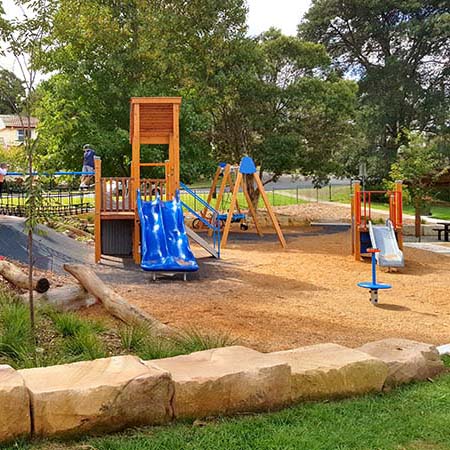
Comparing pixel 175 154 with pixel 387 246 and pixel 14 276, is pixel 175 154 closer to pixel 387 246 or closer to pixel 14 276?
pixel 387 246

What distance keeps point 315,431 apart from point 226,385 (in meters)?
0.59

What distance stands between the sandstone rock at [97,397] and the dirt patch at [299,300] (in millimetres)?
2339

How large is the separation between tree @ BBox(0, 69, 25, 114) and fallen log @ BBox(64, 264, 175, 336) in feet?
7.51

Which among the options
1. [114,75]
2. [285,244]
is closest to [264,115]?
[114,75]

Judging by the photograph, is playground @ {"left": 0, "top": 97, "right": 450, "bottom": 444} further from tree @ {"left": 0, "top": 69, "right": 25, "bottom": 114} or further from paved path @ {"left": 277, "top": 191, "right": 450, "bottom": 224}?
paved path @ {"left": 277, "top": 191, "right": 450, "bottom": 224}

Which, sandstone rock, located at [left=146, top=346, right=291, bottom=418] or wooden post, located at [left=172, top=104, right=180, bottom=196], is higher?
wooden post, located at [left=172, top=104, right=180, bottom=196]

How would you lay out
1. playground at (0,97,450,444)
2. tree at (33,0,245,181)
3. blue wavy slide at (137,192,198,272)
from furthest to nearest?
tree at (33,0,245,181)
blue wavy slide at (137,192,198,272)
playground at (0,97,450,444)

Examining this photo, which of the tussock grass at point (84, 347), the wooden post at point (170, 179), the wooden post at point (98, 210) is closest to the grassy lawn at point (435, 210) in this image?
the wooden post at point (170, 179)

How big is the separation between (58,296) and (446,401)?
4.26m

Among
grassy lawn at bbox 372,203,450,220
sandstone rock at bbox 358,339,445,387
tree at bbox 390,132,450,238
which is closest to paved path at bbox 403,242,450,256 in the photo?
tree at bbox 390,132,450,238

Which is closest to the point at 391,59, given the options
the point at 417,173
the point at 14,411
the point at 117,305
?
the point at 417,173

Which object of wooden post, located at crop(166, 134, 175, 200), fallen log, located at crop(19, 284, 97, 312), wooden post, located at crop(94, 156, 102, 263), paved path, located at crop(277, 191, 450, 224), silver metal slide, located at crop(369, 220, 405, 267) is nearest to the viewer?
fallen log, located at crop(19, 284, 97, 312)

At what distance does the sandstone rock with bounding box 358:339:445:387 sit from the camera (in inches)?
167

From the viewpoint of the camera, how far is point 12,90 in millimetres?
4898
